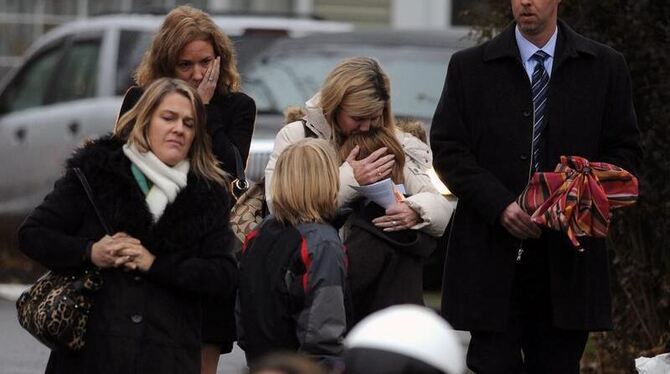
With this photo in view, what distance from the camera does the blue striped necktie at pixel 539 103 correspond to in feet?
22.5

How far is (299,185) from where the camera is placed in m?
6.59

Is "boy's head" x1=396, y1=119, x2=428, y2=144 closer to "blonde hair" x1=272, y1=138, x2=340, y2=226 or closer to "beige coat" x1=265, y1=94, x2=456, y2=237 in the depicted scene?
"beige coat" x1=265, y1=94, x2=456, y2=237

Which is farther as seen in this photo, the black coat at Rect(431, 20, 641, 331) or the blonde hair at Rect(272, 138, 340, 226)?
the black coat at Rect(431, 20, 641, 331)

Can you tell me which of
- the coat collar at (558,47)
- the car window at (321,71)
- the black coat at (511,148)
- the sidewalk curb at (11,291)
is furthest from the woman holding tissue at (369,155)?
the sidewalk curb at (11,291)

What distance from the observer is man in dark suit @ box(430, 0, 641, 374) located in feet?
22.4

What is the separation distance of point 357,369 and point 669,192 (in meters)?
4.91

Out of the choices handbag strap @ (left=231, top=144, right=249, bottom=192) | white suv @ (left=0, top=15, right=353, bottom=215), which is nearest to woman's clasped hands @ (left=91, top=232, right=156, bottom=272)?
handbag strap @ (left=231, top=144, right=249, bottom=192)

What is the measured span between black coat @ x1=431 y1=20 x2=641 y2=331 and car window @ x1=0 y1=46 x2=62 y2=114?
876cm

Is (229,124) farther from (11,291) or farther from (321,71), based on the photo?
(11,291)

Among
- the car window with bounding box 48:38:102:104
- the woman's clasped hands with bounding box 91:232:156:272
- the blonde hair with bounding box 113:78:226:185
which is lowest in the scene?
the car window with bounding box 48:38:102:104

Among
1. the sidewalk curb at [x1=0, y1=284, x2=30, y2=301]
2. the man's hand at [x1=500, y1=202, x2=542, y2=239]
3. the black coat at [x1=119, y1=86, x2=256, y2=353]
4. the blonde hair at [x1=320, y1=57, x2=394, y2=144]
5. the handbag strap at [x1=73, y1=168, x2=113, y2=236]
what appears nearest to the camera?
the handbag strap at [x1=73, y1=168, x2=113, y2=236]

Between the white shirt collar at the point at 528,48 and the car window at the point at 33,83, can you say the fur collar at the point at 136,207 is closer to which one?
the white shirt collar at the point at 528,48

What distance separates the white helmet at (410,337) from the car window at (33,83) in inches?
458

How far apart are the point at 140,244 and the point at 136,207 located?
0.40 ft
